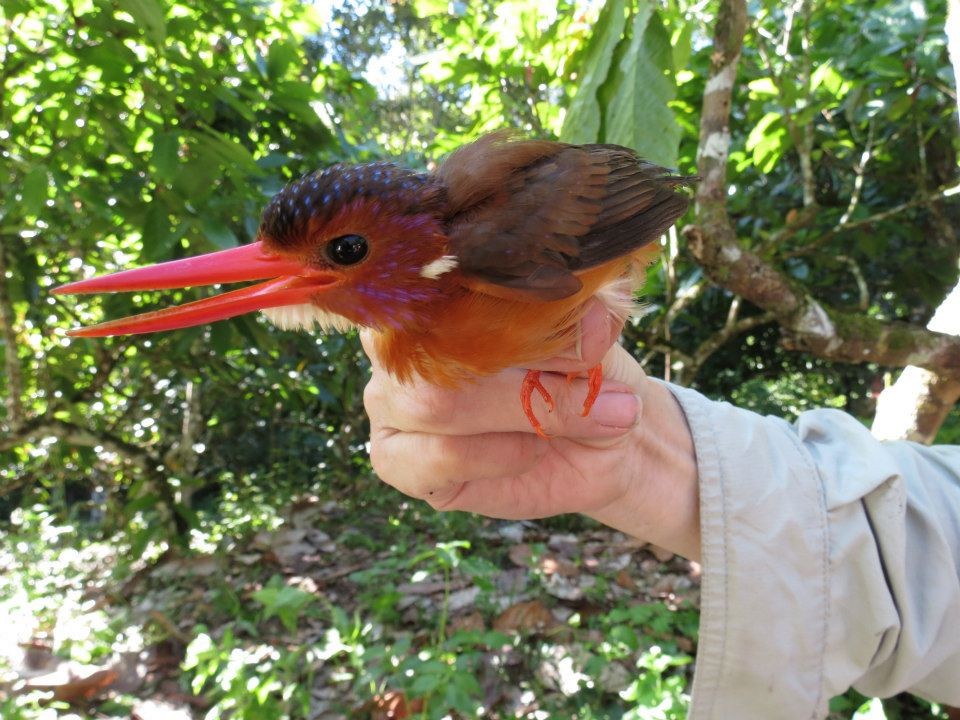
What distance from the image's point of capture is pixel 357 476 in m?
4.89

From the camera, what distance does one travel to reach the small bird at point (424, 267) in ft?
3.77

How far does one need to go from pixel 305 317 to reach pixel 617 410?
0.65 meters

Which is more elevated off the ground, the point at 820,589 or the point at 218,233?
the point at 218,233

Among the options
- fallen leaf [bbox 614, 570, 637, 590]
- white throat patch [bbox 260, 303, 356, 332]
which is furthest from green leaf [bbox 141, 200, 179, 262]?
fallen leaf [bbox 614, 570, 637, 590]

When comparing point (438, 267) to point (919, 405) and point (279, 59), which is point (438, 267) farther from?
point (919, 405)

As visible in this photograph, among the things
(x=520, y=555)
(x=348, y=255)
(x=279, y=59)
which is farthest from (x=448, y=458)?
(x=520, y=555)

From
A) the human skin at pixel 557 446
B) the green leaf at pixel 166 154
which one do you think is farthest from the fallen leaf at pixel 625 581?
the green leaf at pixel 166 154

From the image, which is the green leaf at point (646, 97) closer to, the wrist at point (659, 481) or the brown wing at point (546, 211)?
the brown wing at point (546, 211)

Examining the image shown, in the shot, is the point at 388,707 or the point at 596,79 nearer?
the point at 596,79

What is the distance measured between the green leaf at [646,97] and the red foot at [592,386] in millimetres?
427

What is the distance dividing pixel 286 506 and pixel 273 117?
9.65 ft

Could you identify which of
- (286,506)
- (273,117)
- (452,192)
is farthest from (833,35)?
(286,506)

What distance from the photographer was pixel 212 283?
115cm

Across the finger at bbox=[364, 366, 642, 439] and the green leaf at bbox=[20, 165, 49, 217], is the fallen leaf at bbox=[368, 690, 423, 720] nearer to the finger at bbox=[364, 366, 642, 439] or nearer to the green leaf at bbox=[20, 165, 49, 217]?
the finger at bbox=[364, 366, 642, 439]
